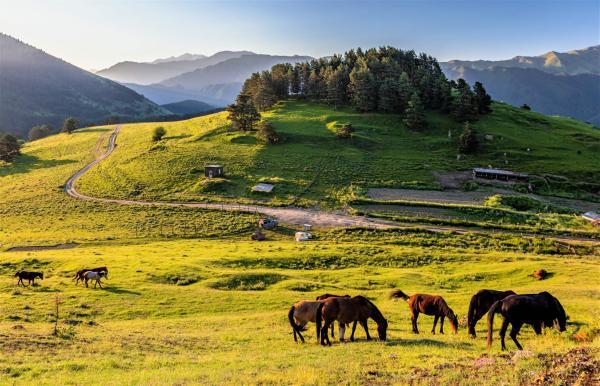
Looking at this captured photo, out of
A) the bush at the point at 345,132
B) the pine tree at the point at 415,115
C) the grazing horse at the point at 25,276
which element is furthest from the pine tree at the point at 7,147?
the pine tree at the point at 415,115

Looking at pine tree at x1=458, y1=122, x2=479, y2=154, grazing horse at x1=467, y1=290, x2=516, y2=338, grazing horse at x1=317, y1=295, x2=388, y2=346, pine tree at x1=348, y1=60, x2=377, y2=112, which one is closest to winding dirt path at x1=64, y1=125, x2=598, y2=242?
grazing horse at x1=467, y1=290, x2=516, y2=338

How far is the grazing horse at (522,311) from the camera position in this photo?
1714 centimetres

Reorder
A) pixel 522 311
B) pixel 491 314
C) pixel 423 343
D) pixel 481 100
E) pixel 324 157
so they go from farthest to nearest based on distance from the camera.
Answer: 1. pixel 481 100
2. pixel 324 157
3. pixel 423 343
4. pixel 522 311
5. pixel 491 314

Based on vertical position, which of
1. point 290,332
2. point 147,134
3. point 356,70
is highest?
point 356,70

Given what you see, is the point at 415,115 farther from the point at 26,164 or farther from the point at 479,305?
the point at 26,164

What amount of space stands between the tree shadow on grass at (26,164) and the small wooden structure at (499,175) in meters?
109

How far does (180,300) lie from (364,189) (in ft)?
191

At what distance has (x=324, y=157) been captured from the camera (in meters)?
102

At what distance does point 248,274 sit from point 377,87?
110m

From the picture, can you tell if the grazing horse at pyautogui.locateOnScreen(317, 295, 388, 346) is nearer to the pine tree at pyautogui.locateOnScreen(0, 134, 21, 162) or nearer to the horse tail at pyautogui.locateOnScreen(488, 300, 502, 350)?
the horse tail at pyautogui.locateOnScreen(488, 300, 502, 350)

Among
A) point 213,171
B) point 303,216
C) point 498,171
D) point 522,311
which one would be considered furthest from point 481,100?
point 522,311

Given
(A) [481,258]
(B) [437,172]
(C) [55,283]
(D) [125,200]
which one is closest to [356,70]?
(B) [437,172]

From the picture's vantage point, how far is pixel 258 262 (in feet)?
146

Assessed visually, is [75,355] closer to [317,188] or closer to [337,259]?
[337,259]
